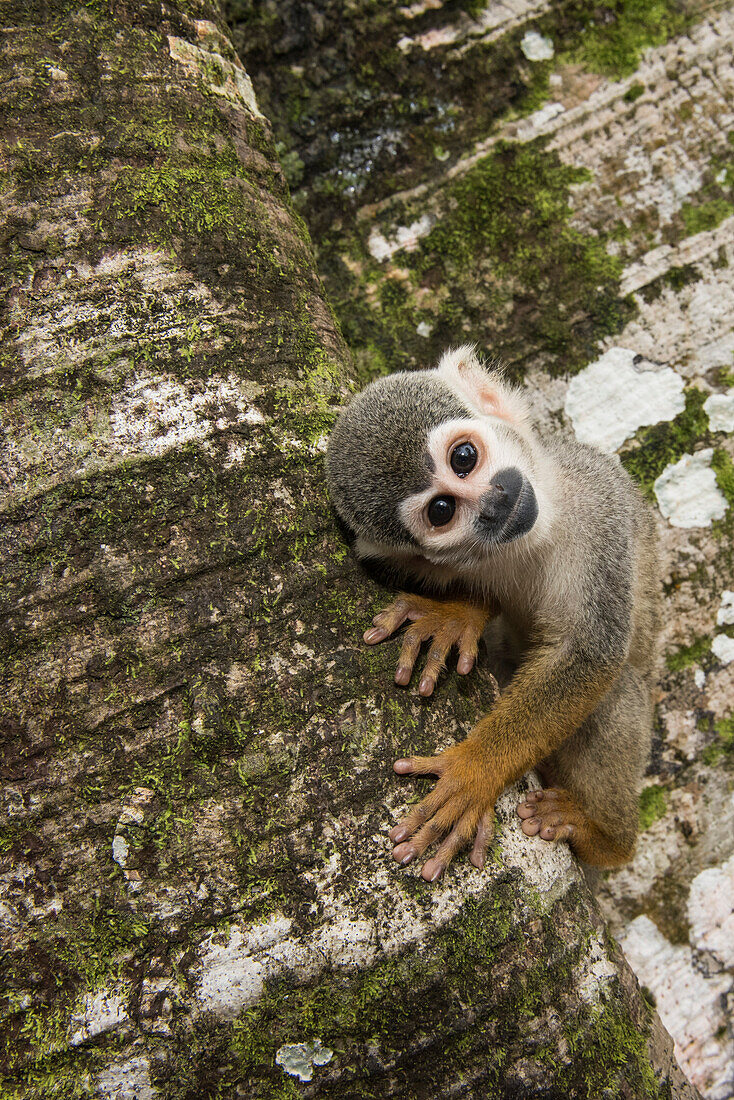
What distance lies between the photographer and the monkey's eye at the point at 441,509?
2.44 m

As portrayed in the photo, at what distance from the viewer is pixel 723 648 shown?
2.98 m

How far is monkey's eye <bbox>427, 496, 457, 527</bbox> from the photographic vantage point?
8.01ft

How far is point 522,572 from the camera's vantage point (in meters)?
2.77

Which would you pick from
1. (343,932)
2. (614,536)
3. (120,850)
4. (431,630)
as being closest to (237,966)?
(343,932)

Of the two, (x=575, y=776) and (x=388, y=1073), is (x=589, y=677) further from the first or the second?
(x=388, y=1073)

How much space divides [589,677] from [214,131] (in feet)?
7.54

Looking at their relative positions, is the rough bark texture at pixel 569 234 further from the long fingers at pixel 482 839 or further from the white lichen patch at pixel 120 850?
the white lichen patch at pixel 120 850

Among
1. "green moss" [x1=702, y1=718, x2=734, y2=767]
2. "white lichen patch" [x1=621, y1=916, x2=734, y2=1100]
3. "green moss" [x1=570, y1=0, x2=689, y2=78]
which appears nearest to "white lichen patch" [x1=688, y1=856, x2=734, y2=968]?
"white lichen patch" [x1=621, y1=916, x2=734, y2=1100]

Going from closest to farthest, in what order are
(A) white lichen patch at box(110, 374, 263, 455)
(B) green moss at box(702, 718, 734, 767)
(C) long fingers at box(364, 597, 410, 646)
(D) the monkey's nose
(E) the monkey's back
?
(A) white lichen patch at box(110, 374, 263, 455) → (C) long fingers at box(364, 597, 410, 646) → (D) the monkey's nose → (E) the monkey's back → (B) green moss at box(702, 718, 734, 767)

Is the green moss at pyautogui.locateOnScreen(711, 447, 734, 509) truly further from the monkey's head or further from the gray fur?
the gray fur

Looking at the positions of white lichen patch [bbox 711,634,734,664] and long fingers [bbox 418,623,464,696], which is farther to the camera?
white lichen patch [bbox 711,634,734,664]

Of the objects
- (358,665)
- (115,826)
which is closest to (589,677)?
(358,665)

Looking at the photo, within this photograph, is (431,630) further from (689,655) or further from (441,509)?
(689,655)

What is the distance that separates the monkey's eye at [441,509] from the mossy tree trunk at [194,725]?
1.44ft
